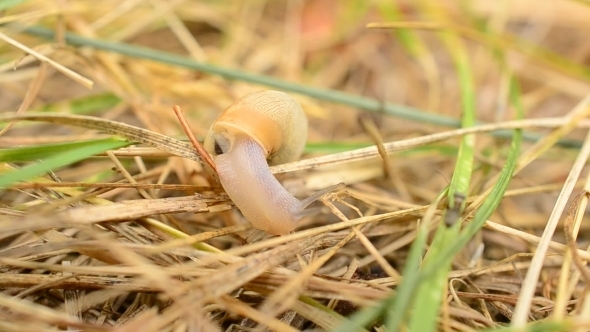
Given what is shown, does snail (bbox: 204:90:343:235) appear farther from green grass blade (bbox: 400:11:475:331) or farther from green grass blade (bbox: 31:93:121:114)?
green grass blade (bbox: 31:93:121:114)

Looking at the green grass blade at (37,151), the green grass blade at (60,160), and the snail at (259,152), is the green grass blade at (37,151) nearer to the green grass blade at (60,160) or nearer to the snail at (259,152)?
the green grass blade at (60,160)

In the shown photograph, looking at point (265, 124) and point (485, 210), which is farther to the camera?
point (265, 124)

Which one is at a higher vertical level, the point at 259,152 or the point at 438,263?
the point at 259,152

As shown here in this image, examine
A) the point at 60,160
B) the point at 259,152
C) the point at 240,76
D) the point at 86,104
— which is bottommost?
the point at 60,160

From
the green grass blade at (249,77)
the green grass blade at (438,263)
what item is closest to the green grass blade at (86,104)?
the green grass blade at (249,77)

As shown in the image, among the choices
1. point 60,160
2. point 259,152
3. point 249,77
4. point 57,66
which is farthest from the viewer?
point 249,77

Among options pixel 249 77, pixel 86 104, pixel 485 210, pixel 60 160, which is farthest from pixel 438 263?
pixel 86 104

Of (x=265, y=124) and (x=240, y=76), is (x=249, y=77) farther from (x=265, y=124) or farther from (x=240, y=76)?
(x=265, y=124)

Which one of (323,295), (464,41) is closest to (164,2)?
(464,41)
